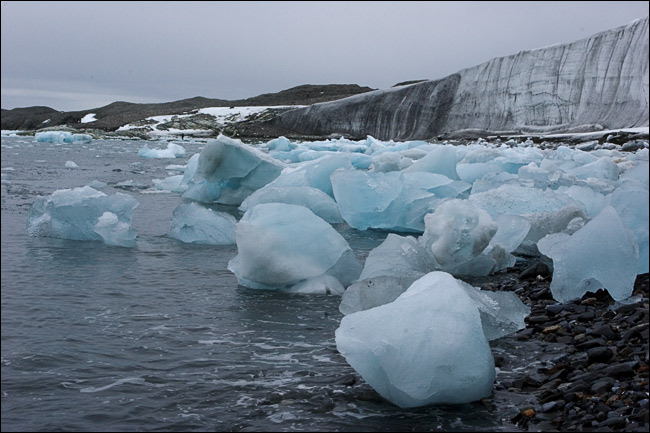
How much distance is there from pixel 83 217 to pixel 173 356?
377cm

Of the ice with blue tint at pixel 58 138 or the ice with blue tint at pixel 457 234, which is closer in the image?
→ the ice with blue tint at pixel 457 234

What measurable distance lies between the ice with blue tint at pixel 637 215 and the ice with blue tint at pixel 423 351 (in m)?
2.05

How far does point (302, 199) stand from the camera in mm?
7902

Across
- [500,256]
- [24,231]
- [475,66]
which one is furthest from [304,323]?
[475,66]

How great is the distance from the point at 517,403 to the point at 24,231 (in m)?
5.78

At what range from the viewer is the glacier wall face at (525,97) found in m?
23.1

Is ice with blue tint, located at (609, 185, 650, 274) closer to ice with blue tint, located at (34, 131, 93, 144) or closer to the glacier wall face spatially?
the glacier wall face

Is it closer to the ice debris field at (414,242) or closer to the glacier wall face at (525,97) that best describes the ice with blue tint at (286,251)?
the ice debris field at (414,242)

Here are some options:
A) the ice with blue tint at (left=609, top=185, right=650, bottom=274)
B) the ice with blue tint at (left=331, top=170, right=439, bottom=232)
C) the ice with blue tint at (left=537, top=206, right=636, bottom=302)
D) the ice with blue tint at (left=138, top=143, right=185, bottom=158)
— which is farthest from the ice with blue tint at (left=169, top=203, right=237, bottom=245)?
the ice with blue tint at (left=138, top=143, right=185, bottom=158)

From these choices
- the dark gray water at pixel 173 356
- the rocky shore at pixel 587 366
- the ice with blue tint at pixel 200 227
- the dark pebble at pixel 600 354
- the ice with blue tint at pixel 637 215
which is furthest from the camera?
the ice with blue tint at pixel 200 227

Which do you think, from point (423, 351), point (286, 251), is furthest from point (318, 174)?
point (423, 351)

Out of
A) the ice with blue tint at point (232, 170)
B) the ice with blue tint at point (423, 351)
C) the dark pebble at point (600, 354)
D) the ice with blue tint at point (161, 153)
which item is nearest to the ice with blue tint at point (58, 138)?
the ice with blue tint at point (161, 153)

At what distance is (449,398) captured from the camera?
10.5 feet

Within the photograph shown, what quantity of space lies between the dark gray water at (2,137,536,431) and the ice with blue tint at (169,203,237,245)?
89 centimetres
